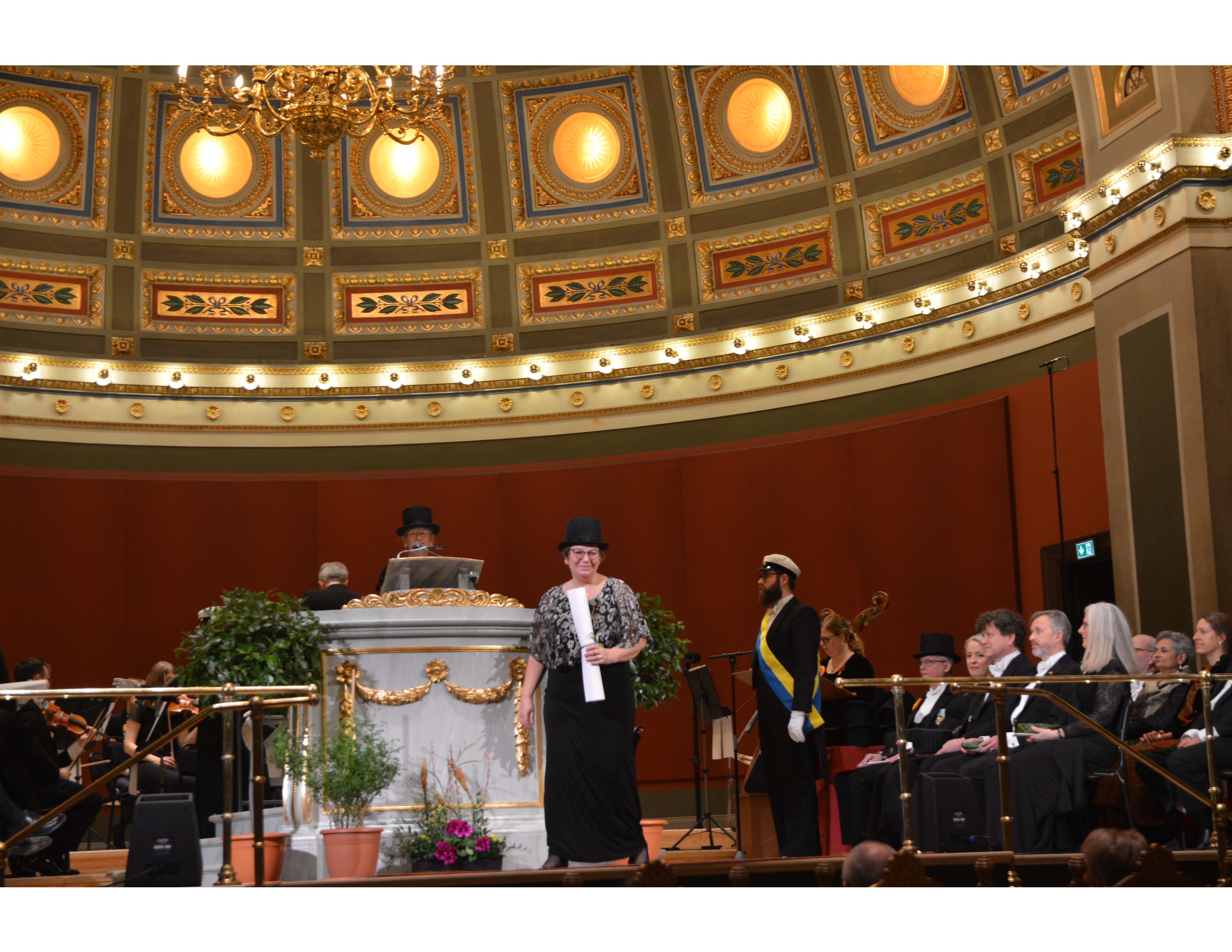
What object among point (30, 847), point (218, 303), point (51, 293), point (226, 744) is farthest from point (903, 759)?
point (51, 293)

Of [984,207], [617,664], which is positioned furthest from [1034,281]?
[617,664]

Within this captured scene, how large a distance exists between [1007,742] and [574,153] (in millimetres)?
8609

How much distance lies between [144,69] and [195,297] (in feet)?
6.75

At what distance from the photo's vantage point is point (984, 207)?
10.9 metres

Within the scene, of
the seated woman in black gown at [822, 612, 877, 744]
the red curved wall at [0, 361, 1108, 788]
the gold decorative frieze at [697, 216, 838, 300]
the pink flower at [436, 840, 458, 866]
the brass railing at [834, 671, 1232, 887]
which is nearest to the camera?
the brass railing at [834, 671, 1232, 887]

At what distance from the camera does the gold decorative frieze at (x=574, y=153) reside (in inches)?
502

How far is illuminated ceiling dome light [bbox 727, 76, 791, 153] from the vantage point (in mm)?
12203

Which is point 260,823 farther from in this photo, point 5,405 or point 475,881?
point 5,405

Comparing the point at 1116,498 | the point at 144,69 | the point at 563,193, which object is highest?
the point at 144,69

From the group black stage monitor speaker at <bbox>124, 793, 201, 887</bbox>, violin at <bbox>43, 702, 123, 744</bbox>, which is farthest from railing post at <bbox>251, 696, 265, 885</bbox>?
violin at <bbox>43, 702, 123, 744</bbox>

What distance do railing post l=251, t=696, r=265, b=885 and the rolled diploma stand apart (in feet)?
4.13

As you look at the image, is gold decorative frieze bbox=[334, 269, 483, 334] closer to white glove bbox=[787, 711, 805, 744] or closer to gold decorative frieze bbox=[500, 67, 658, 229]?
gold decorative frieze bbox=[500, 67, 658, 229]

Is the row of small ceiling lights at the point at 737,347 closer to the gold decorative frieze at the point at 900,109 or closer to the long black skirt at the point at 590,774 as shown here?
the gold decorative frieze at the point at 900,109

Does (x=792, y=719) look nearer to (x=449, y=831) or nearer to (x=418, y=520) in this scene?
(x=449, y=831)
